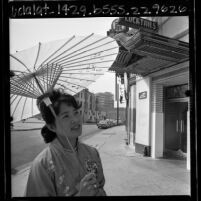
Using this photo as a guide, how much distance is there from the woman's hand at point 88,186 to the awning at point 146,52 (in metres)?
1.47

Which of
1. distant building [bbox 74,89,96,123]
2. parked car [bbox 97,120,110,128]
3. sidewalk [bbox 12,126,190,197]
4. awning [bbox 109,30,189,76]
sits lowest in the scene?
sidewalk [bbox 12,126,190,197]

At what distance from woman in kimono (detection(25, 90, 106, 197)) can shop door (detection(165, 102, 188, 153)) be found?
3423 mm

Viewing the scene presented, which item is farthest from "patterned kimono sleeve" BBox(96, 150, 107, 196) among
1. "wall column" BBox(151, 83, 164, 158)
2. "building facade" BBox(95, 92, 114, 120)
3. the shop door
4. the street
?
the shop door

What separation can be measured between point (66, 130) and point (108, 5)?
1.62 metres

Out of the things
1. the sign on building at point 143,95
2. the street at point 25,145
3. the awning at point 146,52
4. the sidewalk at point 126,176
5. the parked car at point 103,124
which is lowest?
the sidewalk at point 126,176

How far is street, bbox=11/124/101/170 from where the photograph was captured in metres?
2.97

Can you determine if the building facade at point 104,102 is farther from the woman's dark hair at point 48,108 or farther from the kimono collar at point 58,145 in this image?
the kimono collar at point 58,145

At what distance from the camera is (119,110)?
372 centimetres

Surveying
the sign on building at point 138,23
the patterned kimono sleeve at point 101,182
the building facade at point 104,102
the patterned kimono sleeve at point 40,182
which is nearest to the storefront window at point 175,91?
the sign on building at point 138,23

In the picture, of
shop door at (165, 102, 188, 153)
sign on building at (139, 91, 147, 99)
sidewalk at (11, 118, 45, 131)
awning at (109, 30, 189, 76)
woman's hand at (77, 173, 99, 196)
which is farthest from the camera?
shop door at (165, 102, 188, 153)

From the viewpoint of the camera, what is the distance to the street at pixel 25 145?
2969 millimetres

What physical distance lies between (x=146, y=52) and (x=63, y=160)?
272 cm

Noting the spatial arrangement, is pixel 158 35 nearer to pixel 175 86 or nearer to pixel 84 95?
pixel 84 95

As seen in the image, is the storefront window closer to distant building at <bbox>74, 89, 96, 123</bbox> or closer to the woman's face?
distant building at <bbox>74, 89, 96, 123</bbox>
